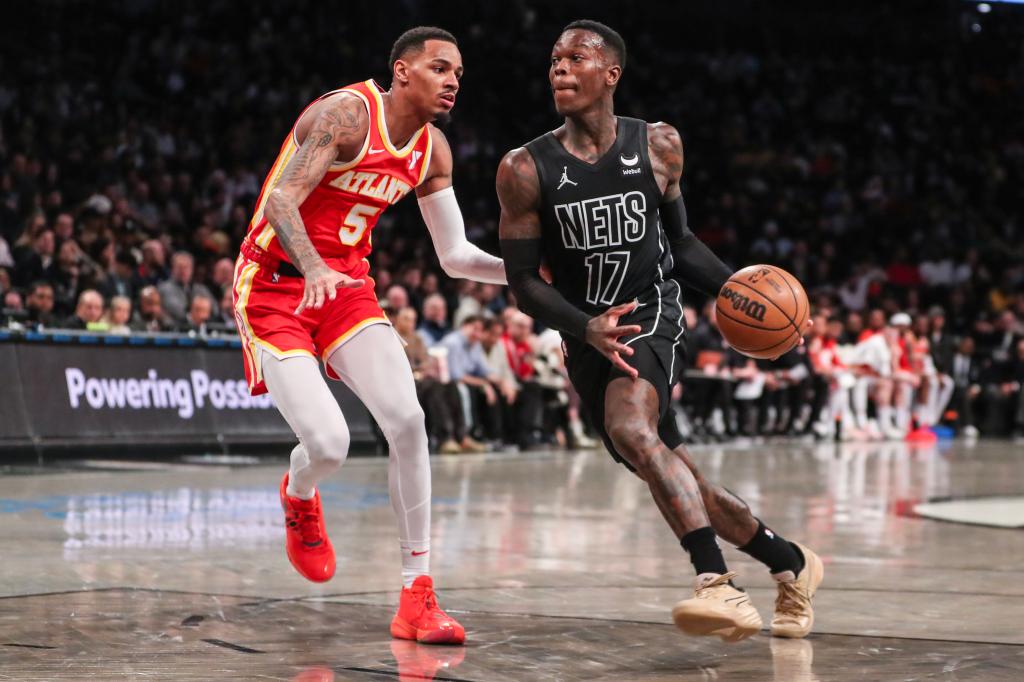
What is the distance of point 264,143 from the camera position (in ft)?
68.3

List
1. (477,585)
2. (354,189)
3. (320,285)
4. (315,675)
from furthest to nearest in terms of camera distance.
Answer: (477,585) < (354,189) < (320,285) < (315,675)

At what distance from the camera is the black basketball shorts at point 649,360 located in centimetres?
520

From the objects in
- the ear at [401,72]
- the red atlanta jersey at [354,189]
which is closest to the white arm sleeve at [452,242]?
the red atlanta jersey at [354,189]

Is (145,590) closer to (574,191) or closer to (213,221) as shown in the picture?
(574,191)

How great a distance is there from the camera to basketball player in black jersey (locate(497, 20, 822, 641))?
5156 millimetres

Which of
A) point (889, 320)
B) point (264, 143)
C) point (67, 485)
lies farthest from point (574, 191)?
point (889, 320)

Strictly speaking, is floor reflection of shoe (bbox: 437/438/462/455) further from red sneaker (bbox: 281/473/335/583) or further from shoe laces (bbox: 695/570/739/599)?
shoe laces (bbox: 695/570/739/599)

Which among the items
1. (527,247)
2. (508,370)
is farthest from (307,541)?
(508,370)

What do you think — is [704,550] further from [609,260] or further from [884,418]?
[884,418]

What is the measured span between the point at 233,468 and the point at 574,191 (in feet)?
26.6

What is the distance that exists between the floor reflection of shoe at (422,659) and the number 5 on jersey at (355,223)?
1.58 m

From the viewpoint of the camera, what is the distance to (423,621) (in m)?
5.19

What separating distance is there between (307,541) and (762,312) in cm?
206

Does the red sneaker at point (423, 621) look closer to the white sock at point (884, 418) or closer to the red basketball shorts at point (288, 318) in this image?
the red basketball shorts at point (288, 318)
